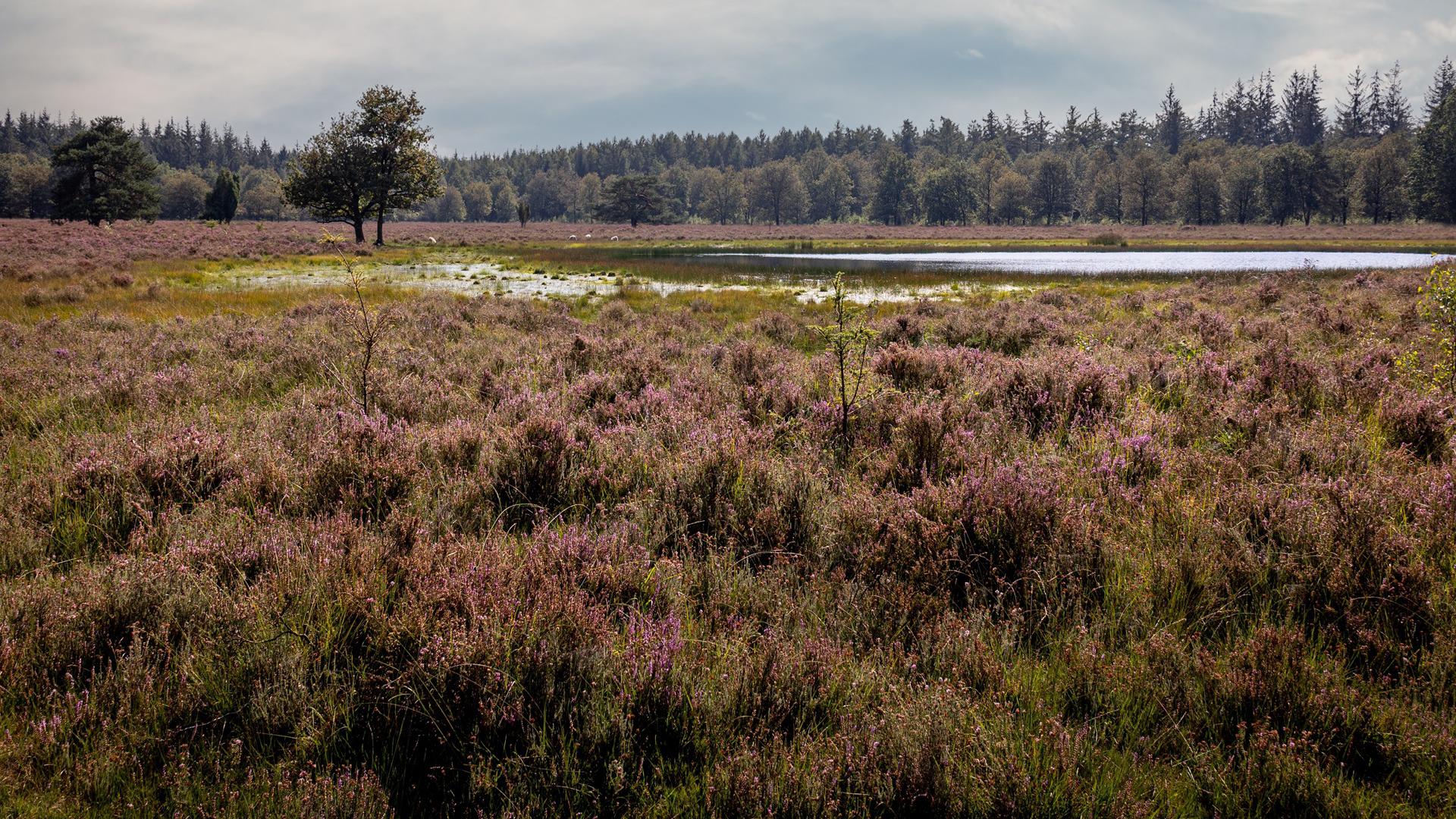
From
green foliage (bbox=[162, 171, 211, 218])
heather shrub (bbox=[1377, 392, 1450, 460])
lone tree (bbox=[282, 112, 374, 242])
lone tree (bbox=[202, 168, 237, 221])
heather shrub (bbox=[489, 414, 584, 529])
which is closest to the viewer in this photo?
heather shrub (bbox=[489, 414, 584, 529])

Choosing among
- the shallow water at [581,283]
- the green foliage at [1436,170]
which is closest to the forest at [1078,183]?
the green foliage at [1436,170]

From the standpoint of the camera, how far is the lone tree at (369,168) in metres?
52.6

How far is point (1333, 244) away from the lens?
7519 centimetres

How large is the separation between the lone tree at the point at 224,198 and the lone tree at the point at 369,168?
45.8 meters

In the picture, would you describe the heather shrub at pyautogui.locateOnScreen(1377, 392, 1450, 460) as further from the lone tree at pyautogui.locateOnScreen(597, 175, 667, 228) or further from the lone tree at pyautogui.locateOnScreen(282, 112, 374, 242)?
the lone tree at pyautogui.locateOnScreen(597, 175, 667, 228)

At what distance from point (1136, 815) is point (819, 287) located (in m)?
25.4

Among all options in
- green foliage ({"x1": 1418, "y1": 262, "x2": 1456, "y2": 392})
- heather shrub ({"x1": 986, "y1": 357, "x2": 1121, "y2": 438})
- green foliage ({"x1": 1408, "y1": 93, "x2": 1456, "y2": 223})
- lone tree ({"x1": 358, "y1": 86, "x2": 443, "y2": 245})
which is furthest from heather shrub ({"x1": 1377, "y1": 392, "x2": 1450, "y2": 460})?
green foliage ({"x1": 1408, "y1": 93, "x2": 1456, "y2": 223})

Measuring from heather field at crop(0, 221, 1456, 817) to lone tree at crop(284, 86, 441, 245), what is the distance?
181 ft

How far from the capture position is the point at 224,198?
3472 inches

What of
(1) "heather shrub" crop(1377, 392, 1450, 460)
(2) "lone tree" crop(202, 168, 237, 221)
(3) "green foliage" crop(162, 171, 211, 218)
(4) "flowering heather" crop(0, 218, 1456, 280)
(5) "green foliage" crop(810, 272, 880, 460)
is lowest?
(1) "heather shrub" crop(1377, 392, 1450, 460)

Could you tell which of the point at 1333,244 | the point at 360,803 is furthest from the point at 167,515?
the point at 1333,244

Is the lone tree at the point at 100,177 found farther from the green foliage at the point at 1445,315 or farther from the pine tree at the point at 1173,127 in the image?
the pine tree at the point at 1173,127

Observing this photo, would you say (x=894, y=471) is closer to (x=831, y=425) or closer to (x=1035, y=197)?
(x=831, y=425)

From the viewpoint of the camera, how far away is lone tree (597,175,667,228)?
128 meters
